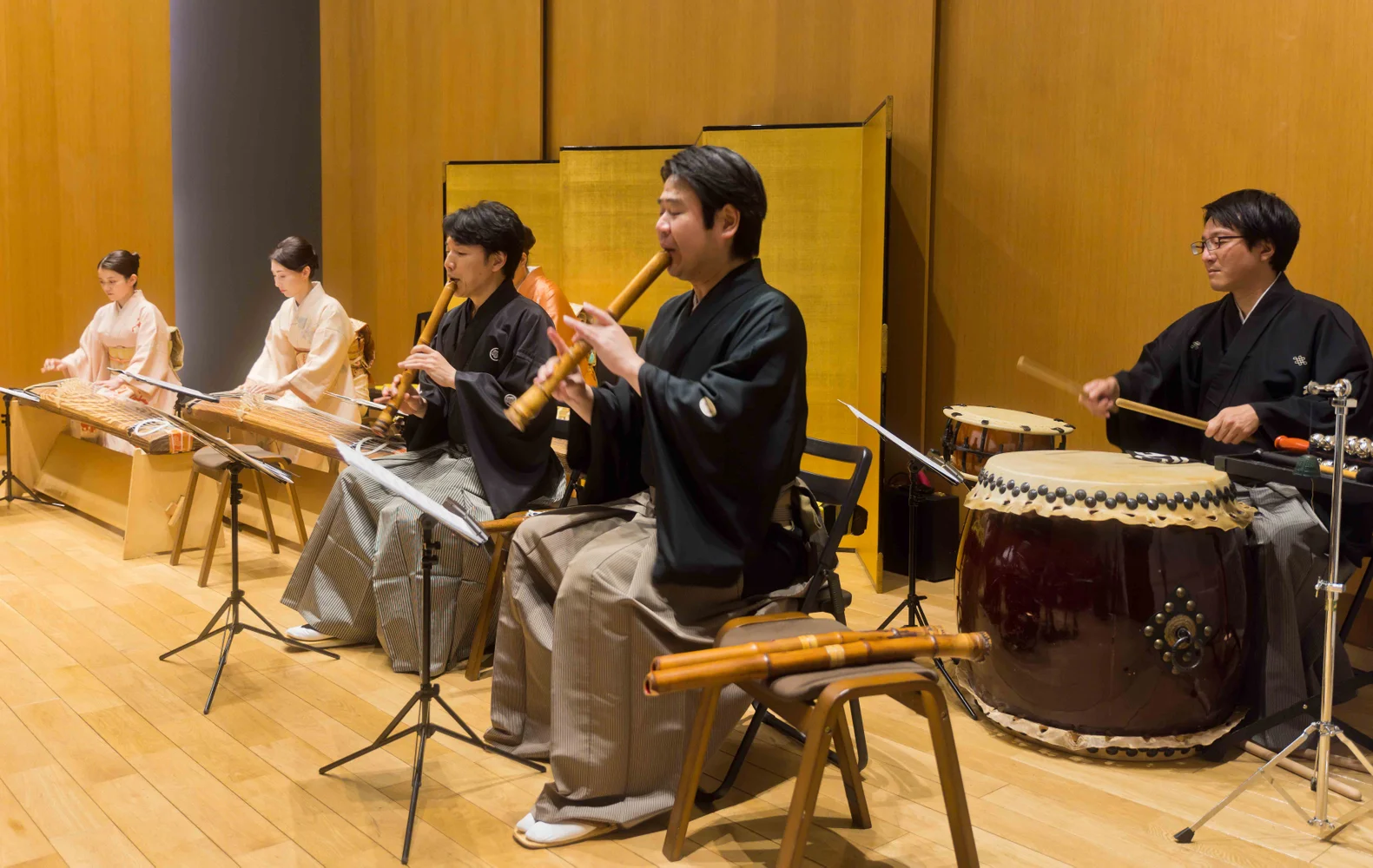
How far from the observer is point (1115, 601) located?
2.83 m

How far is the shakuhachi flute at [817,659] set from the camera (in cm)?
191

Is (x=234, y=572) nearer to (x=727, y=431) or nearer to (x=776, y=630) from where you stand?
(x=727, y=431)

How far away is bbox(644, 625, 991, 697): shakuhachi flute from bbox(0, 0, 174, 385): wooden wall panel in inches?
305

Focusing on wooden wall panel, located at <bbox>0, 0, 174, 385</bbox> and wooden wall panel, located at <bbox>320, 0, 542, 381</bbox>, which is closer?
wooden wall panel, located at <bbox>320, 0, 542, 381</bbox>

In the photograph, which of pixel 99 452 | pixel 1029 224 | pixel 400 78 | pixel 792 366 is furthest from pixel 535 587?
pixel 400 78

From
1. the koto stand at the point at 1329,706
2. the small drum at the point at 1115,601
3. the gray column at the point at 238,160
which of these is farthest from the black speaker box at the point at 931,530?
the gray column at the point at 238,160

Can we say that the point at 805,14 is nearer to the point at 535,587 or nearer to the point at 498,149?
the point at 498,149

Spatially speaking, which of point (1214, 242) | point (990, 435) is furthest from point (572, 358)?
point (1214, 242)

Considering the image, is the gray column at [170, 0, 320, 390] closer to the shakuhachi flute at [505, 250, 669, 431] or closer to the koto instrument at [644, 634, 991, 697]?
the shakuhachi flute at [505, 250, 669, 431]

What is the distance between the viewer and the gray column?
8.65 m

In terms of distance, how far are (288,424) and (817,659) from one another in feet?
11.7

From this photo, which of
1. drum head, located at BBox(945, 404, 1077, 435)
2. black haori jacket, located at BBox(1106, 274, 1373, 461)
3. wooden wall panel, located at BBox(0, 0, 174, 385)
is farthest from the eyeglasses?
wooden wall panel, located at BBox(0, 0, 174, 385)

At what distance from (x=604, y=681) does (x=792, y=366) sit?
0.80 m

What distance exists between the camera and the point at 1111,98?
4.68m
